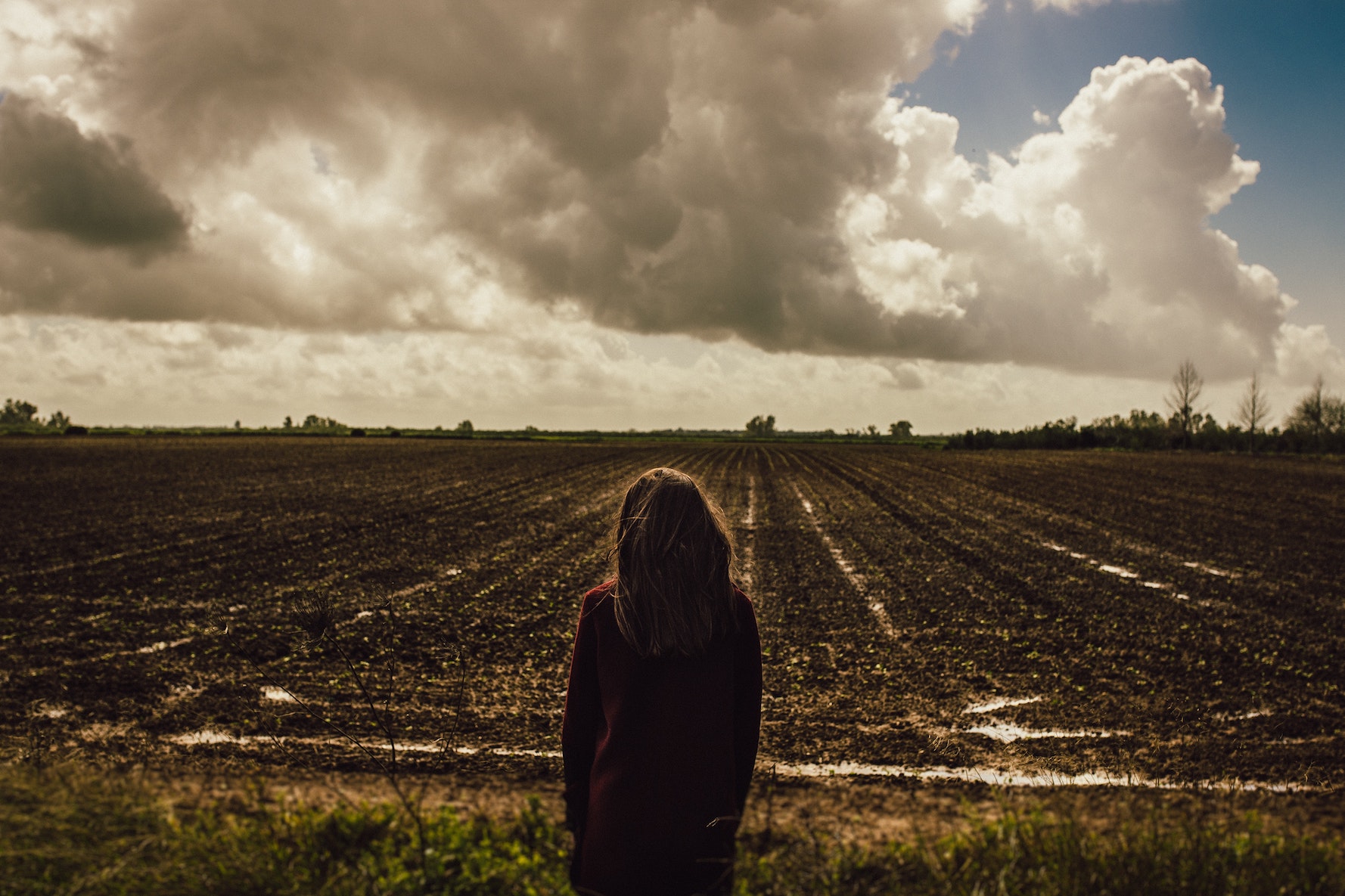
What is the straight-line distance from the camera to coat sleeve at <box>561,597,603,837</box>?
2.52 metres

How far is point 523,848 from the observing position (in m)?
2.96

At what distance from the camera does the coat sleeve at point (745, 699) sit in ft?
8.44

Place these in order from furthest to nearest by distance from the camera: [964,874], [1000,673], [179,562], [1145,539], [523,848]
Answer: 1. [1145,539]
2. [179,562]
3. [1000,673]
4. [523,848]
5. [964,874]

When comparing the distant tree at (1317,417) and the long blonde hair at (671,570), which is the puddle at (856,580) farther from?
the distant tree at (1317,417)

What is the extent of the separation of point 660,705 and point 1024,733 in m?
5.25

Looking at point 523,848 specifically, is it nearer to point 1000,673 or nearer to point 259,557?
point 1000,673

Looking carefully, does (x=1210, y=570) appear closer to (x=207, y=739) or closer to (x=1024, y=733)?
(x=1024, y=733)

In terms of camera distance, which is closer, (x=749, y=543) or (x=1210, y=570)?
(x=1210, y=570)

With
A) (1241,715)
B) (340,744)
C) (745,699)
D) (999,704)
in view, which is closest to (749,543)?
(999,704)


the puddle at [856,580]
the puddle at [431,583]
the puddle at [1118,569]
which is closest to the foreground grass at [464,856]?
the puddle at [856,580]

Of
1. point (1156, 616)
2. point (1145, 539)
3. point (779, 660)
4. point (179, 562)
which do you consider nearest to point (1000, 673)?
point (779, 660)

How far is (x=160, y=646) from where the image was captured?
838 cm

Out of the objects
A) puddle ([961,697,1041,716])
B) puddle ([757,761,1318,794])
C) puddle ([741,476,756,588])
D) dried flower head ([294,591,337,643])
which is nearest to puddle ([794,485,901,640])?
puddle ([741,476,756,588])

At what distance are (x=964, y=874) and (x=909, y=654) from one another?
600cm
